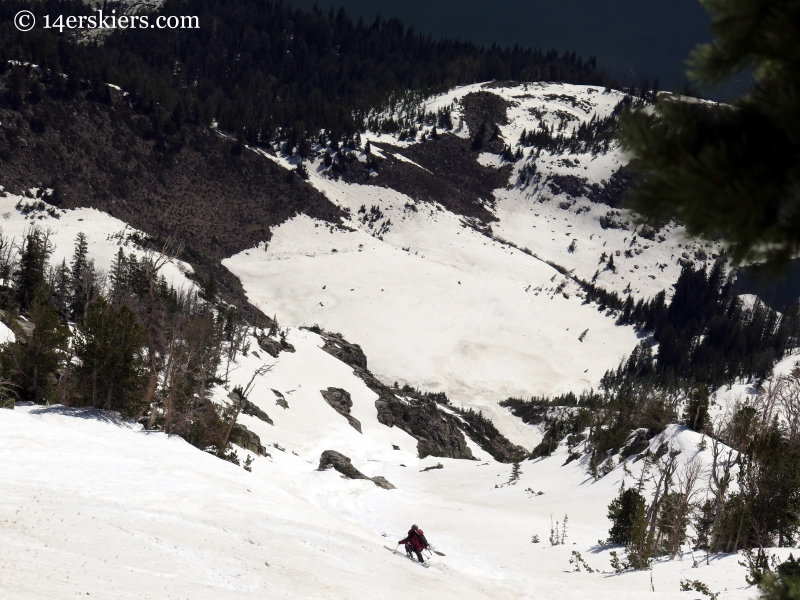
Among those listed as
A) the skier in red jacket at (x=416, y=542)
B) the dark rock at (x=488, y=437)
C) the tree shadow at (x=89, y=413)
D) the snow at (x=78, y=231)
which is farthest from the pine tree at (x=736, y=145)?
the snow at (x=78, y=231)

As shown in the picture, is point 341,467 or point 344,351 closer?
point 341,467

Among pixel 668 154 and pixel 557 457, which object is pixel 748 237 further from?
pixel 557 457

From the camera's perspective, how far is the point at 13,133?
13188 cm

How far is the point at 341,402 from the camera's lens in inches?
2953

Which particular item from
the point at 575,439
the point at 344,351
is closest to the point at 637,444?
the point at 575,439

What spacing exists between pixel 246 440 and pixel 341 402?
96.9ft

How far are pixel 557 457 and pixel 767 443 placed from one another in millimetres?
28615

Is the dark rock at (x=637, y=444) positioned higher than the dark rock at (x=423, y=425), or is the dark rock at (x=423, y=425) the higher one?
the dark rock at (x=637, y=444)

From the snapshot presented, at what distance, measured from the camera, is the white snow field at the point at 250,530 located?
12883 millimetres

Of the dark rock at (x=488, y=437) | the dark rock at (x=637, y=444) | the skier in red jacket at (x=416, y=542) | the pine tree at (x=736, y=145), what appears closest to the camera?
the pine tree at (x=736, y=145)

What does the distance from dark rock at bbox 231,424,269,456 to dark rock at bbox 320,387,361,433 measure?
24.0 m

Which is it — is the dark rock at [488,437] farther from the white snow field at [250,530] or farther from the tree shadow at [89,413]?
the tree shadow at [89,413]

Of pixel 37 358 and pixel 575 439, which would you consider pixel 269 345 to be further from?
pixel 37 358

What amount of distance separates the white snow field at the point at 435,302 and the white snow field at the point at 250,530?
69.0 metres
